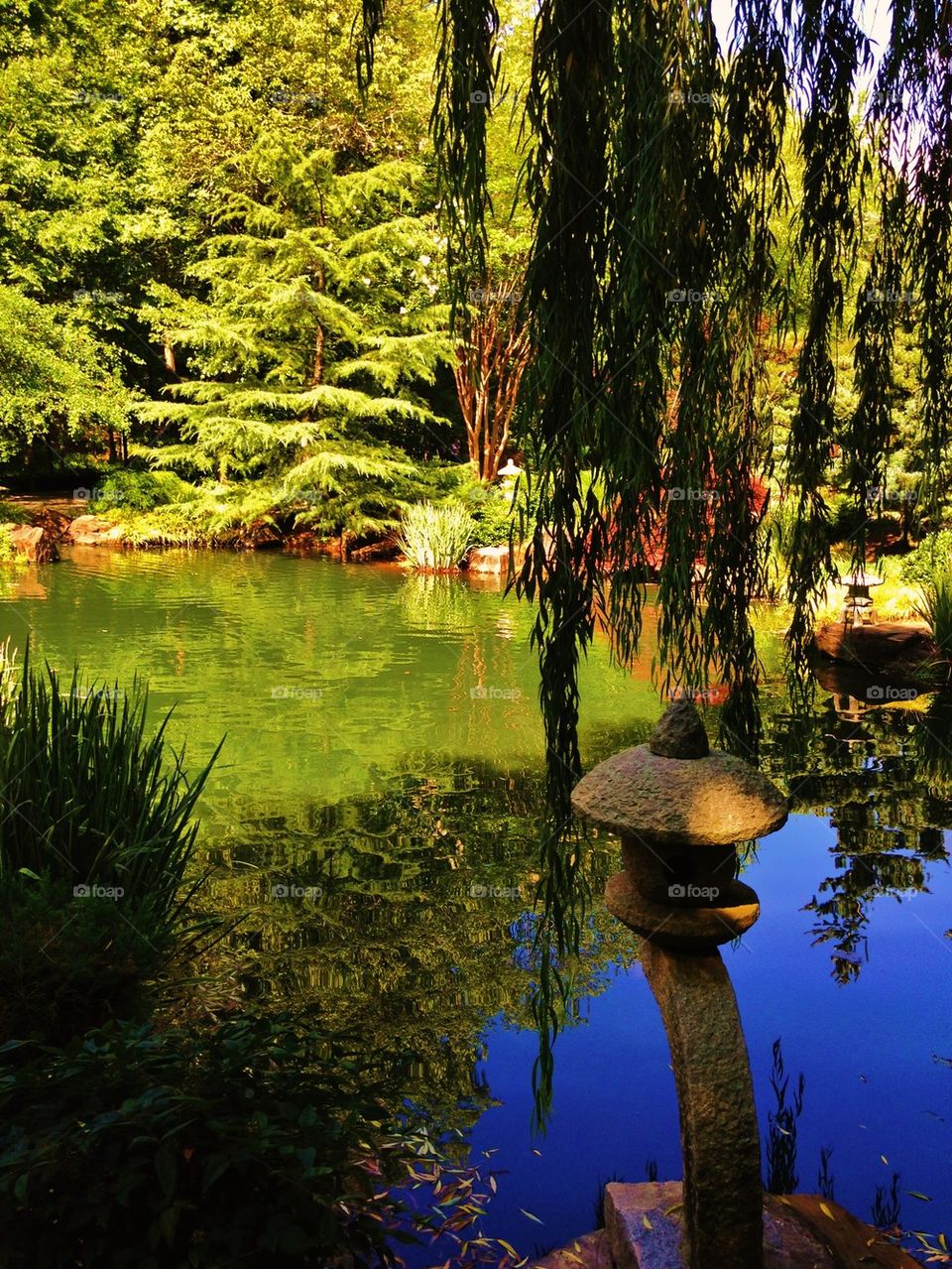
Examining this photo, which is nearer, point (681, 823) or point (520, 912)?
point (681, 823)

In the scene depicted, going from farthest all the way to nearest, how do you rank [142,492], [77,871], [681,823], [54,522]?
[142,492] < [54,522] < [77,871] < [681,823]

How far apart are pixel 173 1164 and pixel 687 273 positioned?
186 centimetres

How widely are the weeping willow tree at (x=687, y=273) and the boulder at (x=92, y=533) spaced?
17.8 m

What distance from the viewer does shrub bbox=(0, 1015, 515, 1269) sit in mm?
1525

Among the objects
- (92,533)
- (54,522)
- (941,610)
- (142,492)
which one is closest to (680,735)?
(941,610)

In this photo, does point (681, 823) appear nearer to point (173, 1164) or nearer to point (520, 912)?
point (173, 1164)

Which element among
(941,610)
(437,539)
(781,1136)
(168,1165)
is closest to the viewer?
(168,1165)

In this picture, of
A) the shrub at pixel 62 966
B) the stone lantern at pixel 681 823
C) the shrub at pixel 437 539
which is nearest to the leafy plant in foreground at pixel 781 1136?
the stone lantern at pixel 681 823

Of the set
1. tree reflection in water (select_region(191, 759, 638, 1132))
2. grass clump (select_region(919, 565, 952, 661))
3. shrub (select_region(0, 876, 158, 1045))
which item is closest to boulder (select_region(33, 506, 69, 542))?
grass clump (select_region(919, 565, 952, 661))

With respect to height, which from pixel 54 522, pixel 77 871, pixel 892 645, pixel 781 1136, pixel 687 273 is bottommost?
pixel 781 1136

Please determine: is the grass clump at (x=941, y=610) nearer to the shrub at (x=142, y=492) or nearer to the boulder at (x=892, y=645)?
the boulder at (x=892, y=645)

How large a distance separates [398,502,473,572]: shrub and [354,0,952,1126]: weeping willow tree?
45.8ft

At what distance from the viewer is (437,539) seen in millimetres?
16547

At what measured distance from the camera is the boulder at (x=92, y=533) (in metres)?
18.9
